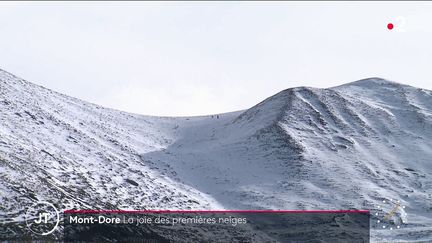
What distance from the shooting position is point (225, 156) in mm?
71562

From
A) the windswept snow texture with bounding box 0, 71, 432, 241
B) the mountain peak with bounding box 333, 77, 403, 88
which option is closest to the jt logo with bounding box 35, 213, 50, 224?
the windswept snow texture with bounding box 0, 71, 432, 241

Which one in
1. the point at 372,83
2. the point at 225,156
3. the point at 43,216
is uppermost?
the point at 372,83

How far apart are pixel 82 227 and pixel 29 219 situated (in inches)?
129

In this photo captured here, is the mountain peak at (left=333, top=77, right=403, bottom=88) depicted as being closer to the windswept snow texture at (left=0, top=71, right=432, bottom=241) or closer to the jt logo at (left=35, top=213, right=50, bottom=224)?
the windswept snow texture at (left=0, top=71, right=432, bottom=241)

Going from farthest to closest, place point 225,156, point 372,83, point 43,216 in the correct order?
point 372,83, point 225,156, point 43,216

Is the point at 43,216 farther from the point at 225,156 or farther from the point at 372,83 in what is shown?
the point at 372,83

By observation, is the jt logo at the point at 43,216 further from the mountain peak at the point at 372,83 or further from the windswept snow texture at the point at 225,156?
the mountain peak at the point at 372,83

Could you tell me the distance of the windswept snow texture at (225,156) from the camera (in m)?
52.5

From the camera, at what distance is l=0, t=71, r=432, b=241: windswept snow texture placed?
52.5 meters

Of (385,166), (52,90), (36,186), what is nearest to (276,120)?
(385,166)

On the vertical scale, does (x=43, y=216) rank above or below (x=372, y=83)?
below

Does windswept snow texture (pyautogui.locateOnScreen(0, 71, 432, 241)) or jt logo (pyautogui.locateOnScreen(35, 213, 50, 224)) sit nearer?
jt logo (pyautogui.locateOnScreen(35, 213, 50, 224))

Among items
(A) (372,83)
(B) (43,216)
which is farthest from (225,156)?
(A) (372,83)

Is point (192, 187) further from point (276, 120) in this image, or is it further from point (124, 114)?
point (124, 114)
